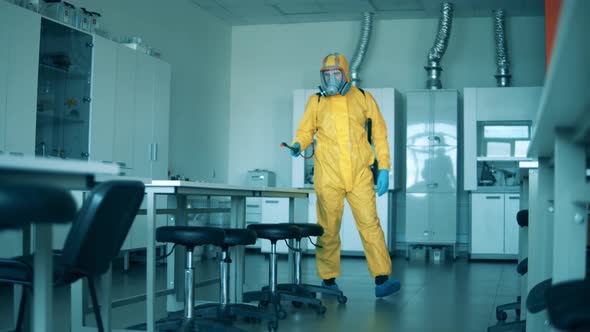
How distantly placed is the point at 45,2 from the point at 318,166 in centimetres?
254

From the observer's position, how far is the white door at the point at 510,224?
8500 mm

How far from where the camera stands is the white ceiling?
28.4ft

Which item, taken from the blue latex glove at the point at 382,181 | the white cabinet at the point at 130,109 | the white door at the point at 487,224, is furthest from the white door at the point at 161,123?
the white door at the point at 487,224

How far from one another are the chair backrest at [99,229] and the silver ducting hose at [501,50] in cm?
709

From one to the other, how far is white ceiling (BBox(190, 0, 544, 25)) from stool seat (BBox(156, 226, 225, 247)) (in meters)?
6.03

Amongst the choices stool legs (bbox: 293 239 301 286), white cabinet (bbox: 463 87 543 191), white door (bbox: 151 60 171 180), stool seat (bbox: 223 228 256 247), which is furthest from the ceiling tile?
stool seat (bbox: 223 228 256 247)

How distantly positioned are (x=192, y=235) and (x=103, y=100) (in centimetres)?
352

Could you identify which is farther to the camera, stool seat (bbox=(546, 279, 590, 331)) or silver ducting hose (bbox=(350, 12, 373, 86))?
silver ducting hose (bbox=(350, 12, 373, 86))

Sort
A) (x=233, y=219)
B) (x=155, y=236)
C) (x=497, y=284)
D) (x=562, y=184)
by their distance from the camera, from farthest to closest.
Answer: (x=497, y=284), (x=233, y=219), (x=155, y=236), (x=562, y=184)

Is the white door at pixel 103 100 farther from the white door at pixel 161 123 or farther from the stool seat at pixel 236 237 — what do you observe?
the stool seat at pixel 236 237

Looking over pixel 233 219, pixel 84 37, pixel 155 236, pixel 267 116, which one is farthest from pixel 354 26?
pixel 155 236

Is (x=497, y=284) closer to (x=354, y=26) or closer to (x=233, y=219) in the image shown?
(x=233, y=219)

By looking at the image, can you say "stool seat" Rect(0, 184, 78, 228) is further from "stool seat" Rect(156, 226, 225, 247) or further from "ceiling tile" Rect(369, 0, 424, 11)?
"ceiling tile" Rect(369, 0, 424, 11)

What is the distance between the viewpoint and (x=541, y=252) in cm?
295
